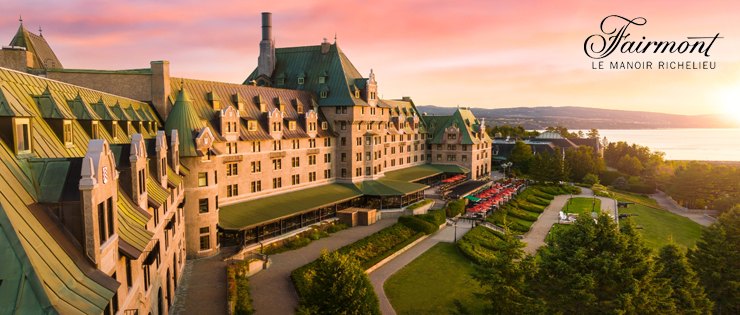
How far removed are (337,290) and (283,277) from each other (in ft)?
50.4

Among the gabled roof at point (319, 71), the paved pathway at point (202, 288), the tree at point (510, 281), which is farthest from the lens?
the gabled roof at point (319, 71)

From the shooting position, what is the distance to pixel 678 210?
90000mm

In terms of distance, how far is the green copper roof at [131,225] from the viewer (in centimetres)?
1884

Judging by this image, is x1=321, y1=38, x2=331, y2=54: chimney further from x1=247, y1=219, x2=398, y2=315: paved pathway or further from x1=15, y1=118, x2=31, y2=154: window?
x1=15, y1=118, x2=31, y2=154: window

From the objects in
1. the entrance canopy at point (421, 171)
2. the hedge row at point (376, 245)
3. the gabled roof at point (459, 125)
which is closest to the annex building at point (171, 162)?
the gabled roof at point (459, 125)

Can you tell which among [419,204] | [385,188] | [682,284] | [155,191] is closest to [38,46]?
[155,191]

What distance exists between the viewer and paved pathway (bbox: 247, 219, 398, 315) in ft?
112

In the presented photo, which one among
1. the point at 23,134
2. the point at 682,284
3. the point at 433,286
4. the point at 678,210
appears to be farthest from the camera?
the point at 678,210

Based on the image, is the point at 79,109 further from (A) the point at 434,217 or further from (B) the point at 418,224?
(A) the point at 434,217

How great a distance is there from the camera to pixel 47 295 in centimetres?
1170

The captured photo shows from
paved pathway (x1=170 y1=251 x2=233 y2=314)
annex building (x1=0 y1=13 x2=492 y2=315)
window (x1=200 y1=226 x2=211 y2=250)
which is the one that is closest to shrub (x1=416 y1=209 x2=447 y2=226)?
annex building (x1=0 y1=13 x2=492 y2=315)

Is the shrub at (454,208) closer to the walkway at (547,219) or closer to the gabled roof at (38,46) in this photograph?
the walkway at (547,219)

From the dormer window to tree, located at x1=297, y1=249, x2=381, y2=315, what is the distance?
48.4 ft

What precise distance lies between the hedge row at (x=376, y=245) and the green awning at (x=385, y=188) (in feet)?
25.1
